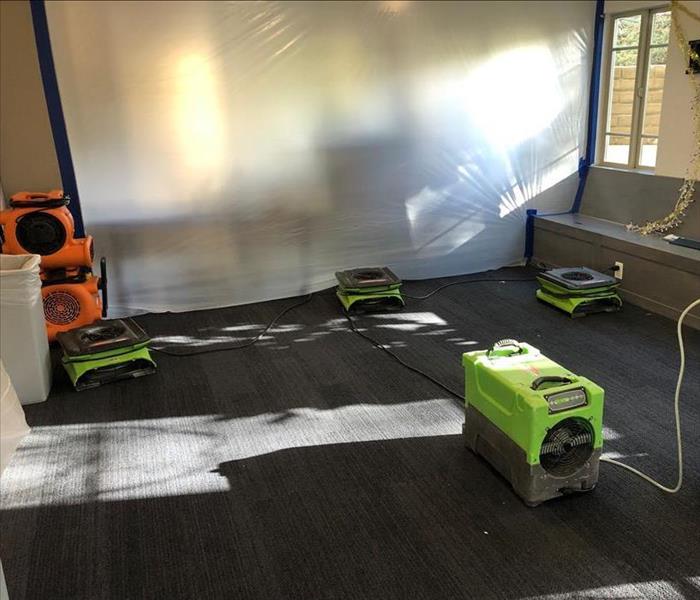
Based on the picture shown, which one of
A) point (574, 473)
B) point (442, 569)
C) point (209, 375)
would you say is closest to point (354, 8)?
point (209, 375)

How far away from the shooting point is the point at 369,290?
4449mm

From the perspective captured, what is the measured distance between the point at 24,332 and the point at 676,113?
14.4 ft

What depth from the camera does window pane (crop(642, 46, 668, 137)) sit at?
4.70 metres

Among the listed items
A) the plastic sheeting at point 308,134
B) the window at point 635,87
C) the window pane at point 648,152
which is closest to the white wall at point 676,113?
the window at point 635,87

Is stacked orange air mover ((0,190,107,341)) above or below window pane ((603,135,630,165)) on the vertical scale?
below

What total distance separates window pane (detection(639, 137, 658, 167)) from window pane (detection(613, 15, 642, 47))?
0.76 meters

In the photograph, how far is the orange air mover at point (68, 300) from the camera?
387 centimetres

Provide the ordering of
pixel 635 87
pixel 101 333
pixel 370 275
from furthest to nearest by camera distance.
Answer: pixel 635 87, pixel 370 275, pixel 101 333

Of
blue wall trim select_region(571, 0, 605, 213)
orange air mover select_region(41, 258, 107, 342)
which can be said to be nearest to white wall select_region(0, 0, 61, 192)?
orange air mover select_region(41, 258, 107, 342)

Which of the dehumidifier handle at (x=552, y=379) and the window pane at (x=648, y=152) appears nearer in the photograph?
the dehumidifier handle at (x=552, y=379)

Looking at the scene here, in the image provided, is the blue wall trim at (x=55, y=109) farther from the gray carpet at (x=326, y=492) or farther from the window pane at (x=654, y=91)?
the window pane at (x=654, y=91)

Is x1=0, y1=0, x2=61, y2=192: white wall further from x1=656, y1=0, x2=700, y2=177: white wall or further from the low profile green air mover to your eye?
x1=656, y1=0, x2=700, y2=177: white wall

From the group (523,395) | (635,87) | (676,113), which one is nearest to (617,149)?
(635,87)

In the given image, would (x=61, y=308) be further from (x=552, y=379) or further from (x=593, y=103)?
(x=593, y=103)
